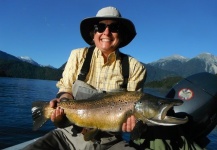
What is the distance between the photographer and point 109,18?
218 inches

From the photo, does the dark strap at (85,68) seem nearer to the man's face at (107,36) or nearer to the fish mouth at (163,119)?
the man's face at (107,36)

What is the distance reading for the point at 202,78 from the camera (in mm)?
6473

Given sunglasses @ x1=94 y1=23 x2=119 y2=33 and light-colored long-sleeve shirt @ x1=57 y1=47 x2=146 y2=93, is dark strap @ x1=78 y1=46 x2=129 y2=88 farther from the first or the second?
sunglasses @ x1=94 y1=23 x2=119 y2=33

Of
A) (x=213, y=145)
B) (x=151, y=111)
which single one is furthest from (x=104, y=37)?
(x=213, y=145)

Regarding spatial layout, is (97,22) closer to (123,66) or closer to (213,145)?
(123,66)

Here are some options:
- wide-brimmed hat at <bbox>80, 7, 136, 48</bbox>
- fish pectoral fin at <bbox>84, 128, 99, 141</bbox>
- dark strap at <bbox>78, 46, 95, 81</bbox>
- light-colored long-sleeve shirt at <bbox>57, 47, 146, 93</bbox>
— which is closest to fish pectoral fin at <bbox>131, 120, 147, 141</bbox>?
fish pectoral fin at <bbox>84, 128, 99, 141</bbox>

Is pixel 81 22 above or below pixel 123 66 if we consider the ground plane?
above

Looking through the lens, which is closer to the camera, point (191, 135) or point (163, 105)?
point (163, 105)

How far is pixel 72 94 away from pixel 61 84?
12.8 inches

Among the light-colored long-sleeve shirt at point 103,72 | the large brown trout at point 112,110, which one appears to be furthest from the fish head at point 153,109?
the light-colored long-sleeve shirt at point 103,72

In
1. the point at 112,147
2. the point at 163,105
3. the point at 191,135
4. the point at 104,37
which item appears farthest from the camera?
the point at 191,135

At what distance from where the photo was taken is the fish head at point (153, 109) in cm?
452

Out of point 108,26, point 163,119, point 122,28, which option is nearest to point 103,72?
point 108,26

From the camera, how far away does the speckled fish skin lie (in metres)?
4.55
